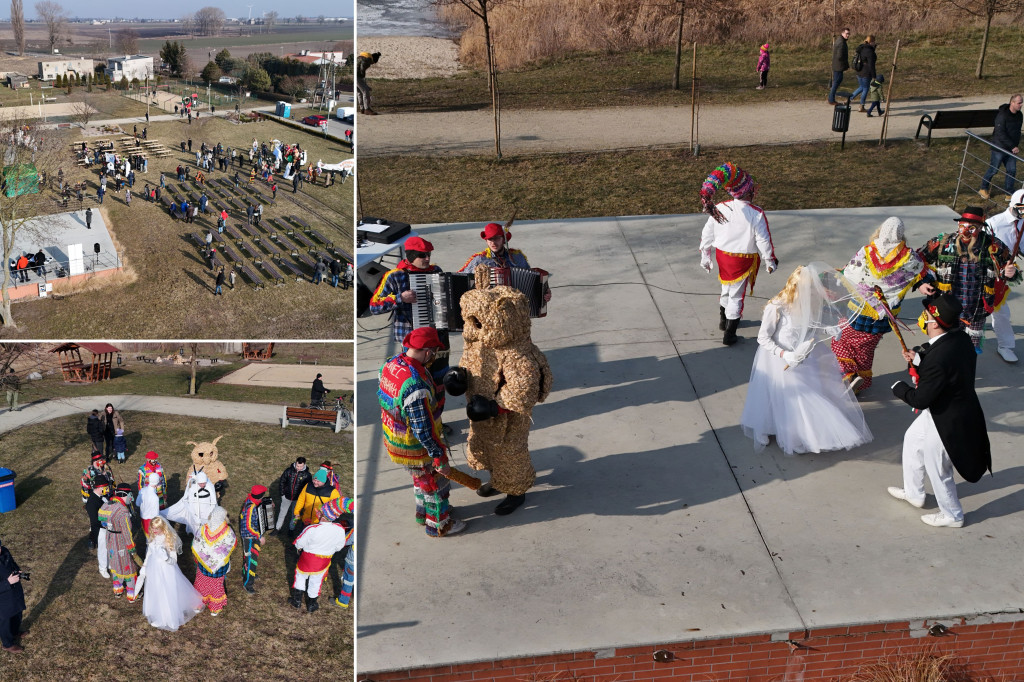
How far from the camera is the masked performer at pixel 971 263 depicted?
776 cm

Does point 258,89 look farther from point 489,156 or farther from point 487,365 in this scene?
point 489,156

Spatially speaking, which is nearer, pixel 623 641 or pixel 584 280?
pixel 623 641

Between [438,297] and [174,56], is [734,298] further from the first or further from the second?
[174,56]

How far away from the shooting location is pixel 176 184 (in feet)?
27.8

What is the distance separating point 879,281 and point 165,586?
19.1 ft

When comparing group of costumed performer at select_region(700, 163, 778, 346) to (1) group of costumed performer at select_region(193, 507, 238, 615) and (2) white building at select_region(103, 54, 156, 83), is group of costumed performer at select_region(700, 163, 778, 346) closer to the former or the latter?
(2) white building at select_region(103, 54, 156, 83)

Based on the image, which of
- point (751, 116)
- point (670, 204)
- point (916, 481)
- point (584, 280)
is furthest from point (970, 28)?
point (916, 481)

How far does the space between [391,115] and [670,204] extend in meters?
8.60

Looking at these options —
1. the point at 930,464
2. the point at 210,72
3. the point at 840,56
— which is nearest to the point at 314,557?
the point at 210,72

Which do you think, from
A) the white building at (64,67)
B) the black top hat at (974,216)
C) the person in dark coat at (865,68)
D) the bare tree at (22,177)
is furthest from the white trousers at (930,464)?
the person in dark coat at (865,68)

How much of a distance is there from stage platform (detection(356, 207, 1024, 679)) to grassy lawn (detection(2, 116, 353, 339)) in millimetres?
1007

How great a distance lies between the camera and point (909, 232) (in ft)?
38.3

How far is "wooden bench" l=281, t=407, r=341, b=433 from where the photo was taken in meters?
5.09

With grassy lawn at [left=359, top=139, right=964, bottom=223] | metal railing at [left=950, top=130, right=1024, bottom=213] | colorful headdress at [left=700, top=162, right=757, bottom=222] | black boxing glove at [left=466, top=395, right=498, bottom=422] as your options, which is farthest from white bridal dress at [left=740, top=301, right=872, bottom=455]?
grassy lawn at [left=359, top=139, right=964, bottom=223]
